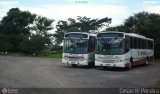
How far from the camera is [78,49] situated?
89.4 feet

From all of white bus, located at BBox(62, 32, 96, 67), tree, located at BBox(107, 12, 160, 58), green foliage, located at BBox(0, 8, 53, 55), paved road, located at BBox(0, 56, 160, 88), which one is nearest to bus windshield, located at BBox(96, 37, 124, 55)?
white bus, located at BBox(62, 32, 96, 67)

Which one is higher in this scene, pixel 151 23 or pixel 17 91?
pixel 151 23

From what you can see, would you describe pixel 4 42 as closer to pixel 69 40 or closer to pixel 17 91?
pixel 69 40

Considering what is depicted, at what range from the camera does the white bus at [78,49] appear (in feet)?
88.7

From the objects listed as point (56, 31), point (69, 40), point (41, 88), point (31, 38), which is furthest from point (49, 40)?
point (41, 88)

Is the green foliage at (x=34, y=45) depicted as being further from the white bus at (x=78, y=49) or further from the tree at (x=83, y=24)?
the white bus at (x=78, y=49)

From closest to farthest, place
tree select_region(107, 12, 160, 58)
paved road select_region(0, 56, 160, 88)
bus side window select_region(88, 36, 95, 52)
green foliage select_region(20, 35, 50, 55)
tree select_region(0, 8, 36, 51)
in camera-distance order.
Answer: paved road select_region(0, 56, 160, 88)
bus side window select_region(88, 36, 95, 52)
tree select_region(107, 12, 160, 58)
green foliage select_region(20, 35, 50, 55)
tree select_region(0, 8, 36, 51)

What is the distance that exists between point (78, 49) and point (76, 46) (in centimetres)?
30

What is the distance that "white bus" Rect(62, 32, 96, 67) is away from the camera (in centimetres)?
2703

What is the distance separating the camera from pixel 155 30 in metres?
49.3

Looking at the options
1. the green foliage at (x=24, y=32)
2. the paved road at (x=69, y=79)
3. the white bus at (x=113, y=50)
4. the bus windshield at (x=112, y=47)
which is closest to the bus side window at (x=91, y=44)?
the white bus at (x=113, y=50)

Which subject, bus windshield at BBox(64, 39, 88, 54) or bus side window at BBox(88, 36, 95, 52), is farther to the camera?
bus side window at BBox(88, 36, 95, 52)

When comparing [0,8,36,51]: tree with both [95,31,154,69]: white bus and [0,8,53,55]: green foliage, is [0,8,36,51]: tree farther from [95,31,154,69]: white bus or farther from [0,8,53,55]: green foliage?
[95,31,154,69]: white bus

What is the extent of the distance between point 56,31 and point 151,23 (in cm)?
4796
